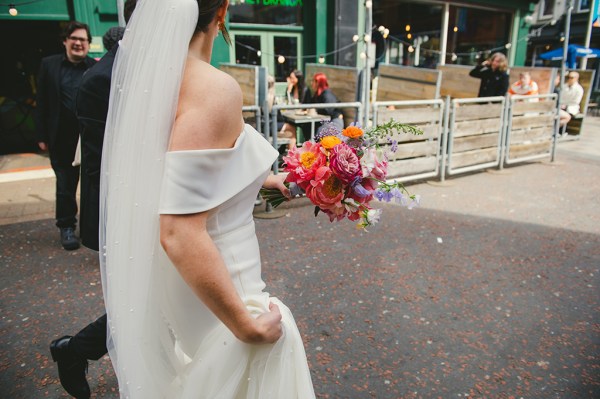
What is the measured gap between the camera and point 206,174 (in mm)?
1204

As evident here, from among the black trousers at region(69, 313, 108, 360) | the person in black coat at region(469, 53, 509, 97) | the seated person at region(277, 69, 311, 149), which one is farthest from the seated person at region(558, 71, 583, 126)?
the black trousers at region(69, 313, 108, 360)

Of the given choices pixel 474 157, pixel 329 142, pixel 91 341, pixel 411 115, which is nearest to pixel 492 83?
pixel 474 157

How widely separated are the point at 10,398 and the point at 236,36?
8.94 meters

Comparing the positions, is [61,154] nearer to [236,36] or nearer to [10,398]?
[10,398]

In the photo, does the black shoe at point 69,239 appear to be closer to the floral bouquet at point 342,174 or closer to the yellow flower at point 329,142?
the floral bouquet at point 342,174

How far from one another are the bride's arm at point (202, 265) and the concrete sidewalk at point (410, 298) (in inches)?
66.1

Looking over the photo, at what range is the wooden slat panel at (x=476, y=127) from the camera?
7.42 metres

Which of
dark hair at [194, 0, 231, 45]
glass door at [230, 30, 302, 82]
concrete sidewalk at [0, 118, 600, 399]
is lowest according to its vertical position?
concrete sidewalk at [0, 118, 600, 399]

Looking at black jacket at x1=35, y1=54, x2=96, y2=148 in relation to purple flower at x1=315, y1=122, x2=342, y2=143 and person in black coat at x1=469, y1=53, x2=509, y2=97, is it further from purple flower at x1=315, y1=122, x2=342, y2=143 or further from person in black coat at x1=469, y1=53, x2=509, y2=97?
person in black coat at x1=469, y1=53, x2=509, y2=97

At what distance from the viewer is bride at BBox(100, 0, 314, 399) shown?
1.19 m

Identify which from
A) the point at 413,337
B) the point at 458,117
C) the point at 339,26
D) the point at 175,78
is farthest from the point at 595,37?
the point at 175,78

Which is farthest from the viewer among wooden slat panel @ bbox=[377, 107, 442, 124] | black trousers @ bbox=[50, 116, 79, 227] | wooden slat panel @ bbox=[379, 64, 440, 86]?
wooden slat panel @ bbox=[379, 64, 440, 86]

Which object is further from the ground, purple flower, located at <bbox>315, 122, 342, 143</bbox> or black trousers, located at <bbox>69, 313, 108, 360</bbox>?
purple flower, located at <bbox>315, 122, 342, 143</bbox>

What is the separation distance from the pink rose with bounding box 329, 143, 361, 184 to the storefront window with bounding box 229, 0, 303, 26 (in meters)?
9.19
